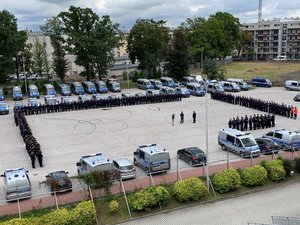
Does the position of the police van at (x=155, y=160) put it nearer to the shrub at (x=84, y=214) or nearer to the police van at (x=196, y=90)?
the shrub at (x=84, y=214)

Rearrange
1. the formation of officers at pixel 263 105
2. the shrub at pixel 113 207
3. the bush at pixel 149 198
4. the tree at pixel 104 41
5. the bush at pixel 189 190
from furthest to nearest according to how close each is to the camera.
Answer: the tree at pixel 104 41, the formation of officers at pixel 263 105, the bush at pixel 189 190, the bush at pixel 149 198, the shrub at pixel 113 207

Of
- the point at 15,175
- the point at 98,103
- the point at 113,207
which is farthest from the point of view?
the point at 98,103

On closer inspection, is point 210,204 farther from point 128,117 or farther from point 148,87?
point 148,87

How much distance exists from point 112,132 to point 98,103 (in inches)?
482

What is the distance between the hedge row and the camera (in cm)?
1482

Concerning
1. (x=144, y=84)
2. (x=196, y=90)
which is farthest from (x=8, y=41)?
(x=196, y=90)

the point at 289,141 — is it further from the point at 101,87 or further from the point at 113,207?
the point at 101,87

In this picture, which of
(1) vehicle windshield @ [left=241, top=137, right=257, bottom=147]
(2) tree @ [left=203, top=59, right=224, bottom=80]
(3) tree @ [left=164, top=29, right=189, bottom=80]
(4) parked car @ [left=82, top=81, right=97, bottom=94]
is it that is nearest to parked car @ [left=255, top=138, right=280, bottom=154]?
(1) vehicle windshield @ [left=241, top=137, right=257, bottom=147]

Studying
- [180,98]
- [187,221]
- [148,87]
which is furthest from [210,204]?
[148,87]

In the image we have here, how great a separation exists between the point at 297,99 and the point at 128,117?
21233 mm

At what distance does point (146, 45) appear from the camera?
67.6m

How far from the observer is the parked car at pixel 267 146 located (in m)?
23.8

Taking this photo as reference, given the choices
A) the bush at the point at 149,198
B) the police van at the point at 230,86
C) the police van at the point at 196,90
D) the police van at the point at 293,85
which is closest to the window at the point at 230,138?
the bush at the point at 149,198

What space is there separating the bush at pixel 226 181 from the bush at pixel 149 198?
9.55ft
